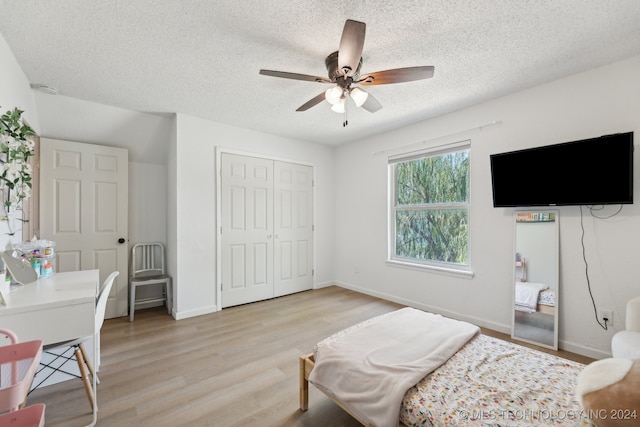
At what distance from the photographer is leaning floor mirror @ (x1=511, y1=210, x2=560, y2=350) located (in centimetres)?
250

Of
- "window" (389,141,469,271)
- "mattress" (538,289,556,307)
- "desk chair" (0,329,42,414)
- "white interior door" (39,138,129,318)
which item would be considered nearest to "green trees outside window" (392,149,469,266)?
"window" (389,141,469,271)

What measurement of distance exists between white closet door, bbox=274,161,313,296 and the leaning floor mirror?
2.88 metres

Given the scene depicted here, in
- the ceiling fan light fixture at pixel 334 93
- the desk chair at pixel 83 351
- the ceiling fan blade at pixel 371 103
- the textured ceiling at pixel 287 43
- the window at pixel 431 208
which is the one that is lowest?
the desk chair at pixel 83 351

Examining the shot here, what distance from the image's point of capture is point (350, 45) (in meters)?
1.56

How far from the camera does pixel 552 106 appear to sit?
2518mm

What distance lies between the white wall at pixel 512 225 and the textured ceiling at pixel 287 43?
217mm

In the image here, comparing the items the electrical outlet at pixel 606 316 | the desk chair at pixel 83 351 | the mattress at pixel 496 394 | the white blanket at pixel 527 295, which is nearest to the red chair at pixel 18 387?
the desk chair at pixel 83 351

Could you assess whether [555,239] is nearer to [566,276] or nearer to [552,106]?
[566,276]

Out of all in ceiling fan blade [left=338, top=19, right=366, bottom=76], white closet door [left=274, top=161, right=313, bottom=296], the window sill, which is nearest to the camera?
ceiling fan blade [left=338, top=19, right=366, bottom=76]

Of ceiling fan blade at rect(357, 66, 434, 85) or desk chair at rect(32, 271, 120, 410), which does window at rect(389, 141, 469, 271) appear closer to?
ceiling fan blade at rect(357, 66, 434, 85)

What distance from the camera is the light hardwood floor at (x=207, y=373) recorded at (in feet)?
5.55

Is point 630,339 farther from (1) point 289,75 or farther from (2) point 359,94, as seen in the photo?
(1) point 289,75

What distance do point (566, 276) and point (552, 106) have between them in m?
1.59

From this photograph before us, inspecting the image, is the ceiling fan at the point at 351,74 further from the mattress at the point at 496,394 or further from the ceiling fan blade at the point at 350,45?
the mattress at the point at 496,394
